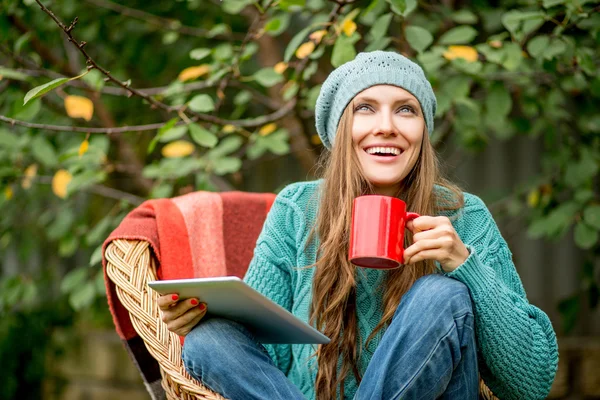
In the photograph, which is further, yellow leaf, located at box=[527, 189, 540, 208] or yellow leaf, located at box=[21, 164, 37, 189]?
yellow leaf, located at box=[527, 189, 540, 208]

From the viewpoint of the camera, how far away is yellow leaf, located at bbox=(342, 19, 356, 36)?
7.47 feet

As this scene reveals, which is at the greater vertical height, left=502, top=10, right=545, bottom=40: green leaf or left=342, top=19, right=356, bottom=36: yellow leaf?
left=342, top=19, right=356, bottom=36: yellow leaf

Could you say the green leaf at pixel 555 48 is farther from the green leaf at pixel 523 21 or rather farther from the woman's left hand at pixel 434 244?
the woman's left hand at pixel 434 244

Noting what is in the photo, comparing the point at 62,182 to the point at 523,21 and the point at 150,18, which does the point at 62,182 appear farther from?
the point at 523,21

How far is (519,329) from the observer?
1.73 meters

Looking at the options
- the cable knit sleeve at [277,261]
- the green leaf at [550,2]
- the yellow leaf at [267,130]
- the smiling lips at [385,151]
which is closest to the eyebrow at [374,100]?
the smiling lips at [385,151]

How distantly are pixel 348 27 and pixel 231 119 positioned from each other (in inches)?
38.8

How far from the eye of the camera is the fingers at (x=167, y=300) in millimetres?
1660

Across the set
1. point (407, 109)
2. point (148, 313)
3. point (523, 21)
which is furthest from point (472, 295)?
point (523, 21)

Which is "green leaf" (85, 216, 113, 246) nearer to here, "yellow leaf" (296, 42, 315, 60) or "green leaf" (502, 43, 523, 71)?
"yellow leaf" (296, 42, 315, 60)

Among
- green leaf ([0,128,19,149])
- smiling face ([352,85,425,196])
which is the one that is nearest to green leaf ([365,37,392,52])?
smiling face ([352,85,425,196])

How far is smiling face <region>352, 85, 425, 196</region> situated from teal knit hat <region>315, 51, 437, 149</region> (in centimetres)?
2

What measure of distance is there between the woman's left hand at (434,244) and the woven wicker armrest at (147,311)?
57 cm

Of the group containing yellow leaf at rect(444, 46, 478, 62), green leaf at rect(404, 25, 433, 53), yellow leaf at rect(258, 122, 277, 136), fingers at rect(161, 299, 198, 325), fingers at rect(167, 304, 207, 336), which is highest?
green leaf at rect(404, 25, 433, 53)
